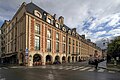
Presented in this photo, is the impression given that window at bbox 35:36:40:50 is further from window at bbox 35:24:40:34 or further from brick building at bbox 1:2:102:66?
window at bbox 35:24:40:34

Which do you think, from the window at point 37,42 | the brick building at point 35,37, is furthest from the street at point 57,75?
the window at point 37,42

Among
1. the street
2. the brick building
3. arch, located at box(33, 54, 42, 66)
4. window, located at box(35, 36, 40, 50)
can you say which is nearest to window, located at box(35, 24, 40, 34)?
the brick building

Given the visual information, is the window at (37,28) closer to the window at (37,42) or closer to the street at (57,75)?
the window at (37,42)

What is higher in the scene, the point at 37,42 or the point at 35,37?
the point at 35,37

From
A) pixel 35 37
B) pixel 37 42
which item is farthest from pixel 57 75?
pixel 37 42

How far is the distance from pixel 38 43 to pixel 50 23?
8.03 metres

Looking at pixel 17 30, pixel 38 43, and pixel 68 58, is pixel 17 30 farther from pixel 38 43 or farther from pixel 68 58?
pixel 68 58

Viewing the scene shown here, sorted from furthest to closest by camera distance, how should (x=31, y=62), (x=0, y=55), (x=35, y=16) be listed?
(x=0, y=55), (x=35, y=16), (x=31, y=62)

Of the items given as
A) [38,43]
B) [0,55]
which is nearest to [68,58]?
[38,43]

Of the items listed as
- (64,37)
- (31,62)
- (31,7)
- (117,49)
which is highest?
(31,7)

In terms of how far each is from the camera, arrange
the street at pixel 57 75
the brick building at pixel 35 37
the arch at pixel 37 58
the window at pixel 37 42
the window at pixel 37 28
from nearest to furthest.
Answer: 1. the street at pixel 57 75
2. the brick building at pixel 35 37
3. the window at pixel 37 42
4. the arch at pixel 37 58
5. the window at pixel 37 28

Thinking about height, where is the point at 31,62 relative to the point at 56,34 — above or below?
below

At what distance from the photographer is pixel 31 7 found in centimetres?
3956

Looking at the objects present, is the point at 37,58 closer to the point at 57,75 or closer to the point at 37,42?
the point at 37,42
